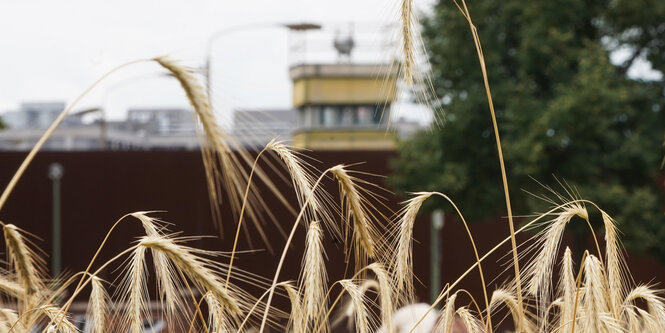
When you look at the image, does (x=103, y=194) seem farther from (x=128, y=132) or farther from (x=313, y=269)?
(x=128, y=132)

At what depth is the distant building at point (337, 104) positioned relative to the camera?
2980cm

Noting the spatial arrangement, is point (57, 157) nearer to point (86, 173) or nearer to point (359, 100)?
point (86, 173)

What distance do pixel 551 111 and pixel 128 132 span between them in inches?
1074

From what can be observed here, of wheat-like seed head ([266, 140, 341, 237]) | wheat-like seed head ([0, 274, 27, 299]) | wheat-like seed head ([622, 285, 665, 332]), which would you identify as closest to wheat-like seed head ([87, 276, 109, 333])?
wheat-like seed head ([0, 274, 27, 299])

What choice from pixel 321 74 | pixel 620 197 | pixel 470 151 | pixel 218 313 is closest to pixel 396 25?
pixel 218 313

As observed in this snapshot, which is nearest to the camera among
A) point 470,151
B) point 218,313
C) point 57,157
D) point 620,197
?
point 218,313

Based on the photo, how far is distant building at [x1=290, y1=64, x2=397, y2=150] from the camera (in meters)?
29.8

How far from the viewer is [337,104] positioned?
100 ft

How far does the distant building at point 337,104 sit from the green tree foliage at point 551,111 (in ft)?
48.0

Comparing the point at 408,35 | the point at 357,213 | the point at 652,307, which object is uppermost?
the point at 408,35

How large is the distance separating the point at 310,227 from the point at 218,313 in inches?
13.3

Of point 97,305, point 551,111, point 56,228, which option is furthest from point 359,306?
point 56,228

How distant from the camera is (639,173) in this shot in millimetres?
13797

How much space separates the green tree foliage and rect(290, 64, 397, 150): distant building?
1464 cm
